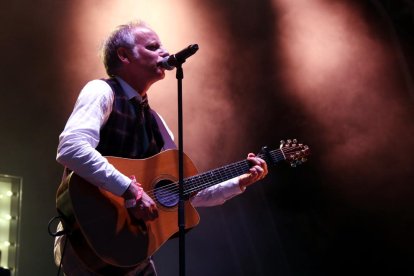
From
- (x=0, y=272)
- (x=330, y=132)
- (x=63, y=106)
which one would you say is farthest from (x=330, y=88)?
(x=0, y=272)

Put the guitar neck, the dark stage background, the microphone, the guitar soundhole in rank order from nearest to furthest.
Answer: the microphone, the guitar soundhole, the guitar neck, the dark stage background

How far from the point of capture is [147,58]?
2.77 meters

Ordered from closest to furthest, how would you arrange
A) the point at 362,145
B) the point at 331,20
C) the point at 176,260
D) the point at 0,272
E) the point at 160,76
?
the point at 0,272 < the point at 160,76 < the point at 176,260 < the point at 362,145 < the point at 331,20

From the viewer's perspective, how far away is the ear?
9.27 ft

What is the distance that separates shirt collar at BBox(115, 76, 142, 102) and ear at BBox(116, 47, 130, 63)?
120 millimetres

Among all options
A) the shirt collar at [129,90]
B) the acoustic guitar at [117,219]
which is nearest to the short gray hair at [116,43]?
the shirt collar at [129,90]

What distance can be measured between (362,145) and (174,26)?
1.93 meters

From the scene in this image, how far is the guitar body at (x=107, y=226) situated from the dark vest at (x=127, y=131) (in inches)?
4.4

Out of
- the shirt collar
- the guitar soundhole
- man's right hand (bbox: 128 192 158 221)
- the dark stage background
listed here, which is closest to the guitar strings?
the guitar soundhole

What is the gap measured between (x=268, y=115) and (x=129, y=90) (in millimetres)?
2358

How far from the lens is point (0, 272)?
2215 millimetres

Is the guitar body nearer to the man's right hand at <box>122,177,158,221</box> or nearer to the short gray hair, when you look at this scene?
the man's right hand at <box>122,177,158,221</box>

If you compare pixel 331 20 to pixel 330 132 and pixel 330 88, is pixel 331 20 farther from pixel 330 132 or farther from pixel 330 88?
pixel 330 132

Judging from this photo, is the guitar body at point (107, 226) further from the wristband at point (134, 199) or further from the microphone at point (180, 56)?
the microphone at point (180, 56)
